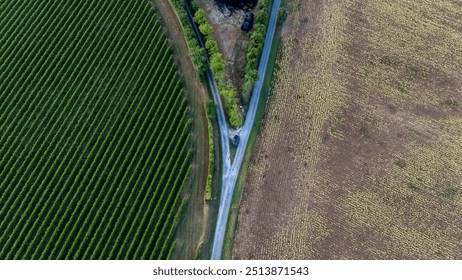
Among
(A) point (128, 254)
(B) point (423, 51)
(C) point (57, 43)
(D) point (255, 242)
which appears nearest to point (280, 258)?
(D) point (255, 242)

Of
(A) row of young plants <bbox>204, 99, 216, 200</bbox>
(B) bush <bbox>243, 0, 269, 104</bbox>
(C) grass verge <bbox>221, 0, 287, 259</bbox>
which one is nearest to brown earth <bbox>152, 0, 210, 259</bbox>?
(A) row of young plants <bbox>204, 99, 216, 200</bbox>

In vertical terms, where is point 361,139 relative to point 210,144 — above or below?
below

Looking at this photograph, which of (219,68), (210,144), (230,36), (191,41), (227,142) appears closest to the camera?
(210,144)

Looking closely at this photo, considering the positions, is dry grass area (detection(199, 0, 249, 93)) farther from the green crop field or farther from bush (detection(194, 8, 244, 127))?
the green crop field

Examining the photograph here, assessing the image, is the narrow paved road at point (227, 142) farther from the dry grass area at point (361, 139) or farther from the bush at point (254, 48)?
the dry grass area at point (361, 139)

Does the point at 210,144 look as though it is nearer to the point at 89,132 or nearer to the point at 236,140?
the point at 236,140

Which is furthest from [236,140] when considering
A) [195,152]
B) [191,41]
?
[191,41]
